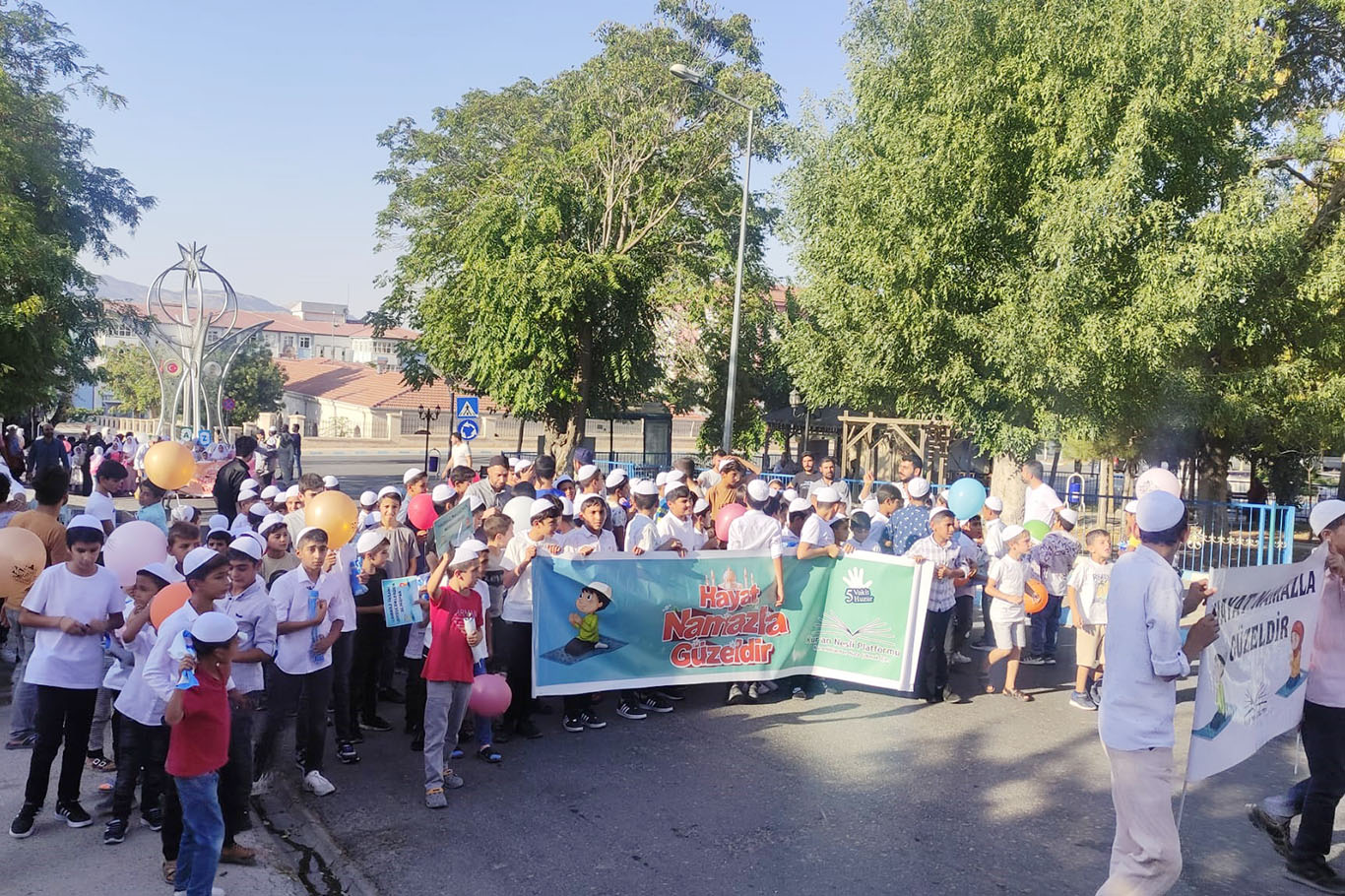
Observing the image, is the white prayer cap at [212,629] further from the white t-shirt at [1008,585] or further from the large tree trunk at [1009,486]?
the large tree trunk at [1009,486]

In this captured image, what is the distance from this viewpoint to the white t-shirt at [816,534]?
29.2 feet

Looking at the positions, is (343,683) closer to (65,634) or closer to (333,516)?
(333,516)

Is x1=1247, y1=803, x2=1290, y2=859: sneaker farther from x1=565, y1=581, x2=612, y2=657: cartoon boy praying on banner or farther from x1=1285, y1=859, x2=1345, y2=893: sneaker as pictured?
x1=565, y1=581, x2=612, y2=657: cartoon boy praying on banner

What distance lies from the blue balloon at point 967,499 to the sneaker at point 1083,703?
2.29 m

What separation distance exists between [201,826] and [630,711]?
4.19m

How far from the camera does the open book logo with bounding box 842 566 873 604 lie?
9.01 meters

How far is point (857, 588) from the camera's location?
29.6ft

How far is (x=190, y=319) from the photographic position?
37.1 m

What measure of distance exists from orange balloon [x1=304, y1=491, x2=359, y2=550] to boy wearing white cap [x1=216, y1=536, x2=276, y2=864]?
190cm

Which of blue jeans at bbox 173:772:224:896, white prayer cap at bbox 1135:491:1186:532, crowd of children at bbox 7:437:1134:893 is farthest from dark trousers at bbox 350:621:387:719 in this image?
white prayer cap at bbox 1135:491:1186:532

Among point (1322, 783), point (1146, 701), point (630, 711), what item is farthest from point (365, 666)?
point (1322, 783)

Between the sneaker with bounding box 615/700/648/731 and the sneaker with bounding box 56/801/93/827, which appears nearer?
the sneaker with bounding box 56/801/93/827

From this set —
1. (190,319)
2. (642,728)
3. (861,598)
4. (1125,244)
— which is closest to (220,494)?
(642,728)

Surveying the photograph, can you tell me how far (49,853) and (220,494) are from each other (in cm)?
763
